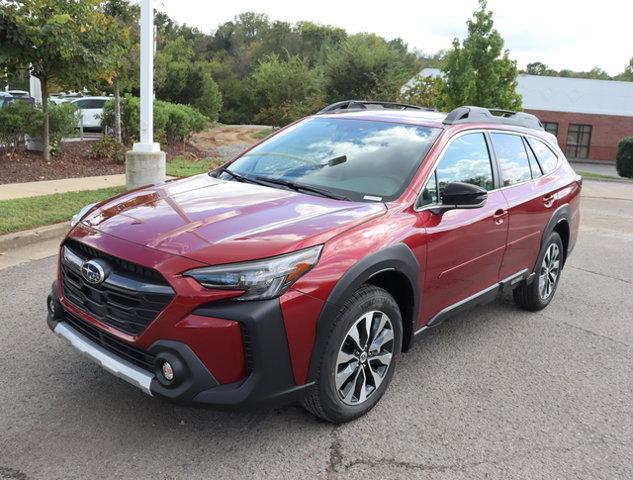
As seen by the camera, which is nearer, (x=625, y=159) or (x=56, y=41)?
(x=56, y=41)

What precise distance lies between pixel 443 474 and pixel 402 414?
60cm

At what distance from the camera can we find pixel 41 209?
814cm

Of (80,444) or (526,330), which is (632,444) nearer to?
(526,330)

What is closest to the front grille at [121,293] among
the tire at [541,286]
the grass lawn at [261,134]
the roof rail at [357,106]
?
the roof rail at [357,106]

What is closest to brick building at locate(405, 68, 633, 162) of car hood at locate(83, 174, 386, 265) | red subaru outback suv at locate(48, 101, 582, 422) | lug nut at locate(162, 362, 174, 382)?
red subaru outback suv at locate(48, 101, 582, 422)

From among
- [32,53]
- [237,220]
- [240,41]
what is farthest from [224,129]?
[240,41]

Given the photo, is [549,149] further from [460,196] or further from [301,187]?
[301,187]

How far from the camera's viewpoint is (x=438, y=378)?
406 centimetres

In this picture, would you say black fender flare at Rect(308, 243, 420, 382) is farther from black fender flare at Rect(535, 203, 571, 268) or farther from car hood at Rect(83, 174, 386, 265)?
black fender flare at Rect(535, 203, 571, 268)

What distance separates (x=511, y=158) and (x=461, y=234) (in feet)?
4.24

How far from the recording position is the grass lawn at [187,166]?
1299 centimetres

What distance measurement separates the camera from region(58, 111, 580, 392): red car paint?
A: 2.78 metres

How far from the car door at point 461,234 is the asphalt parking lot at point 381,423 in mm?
580

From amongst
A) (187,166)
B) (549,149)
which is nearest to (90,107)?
(187,166)
